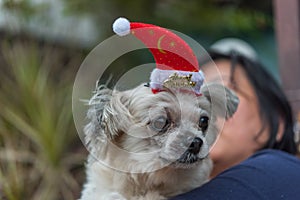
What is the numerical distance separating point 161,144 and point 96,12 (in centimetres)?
302

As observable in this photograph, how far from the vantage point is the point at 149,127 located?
6.26ft

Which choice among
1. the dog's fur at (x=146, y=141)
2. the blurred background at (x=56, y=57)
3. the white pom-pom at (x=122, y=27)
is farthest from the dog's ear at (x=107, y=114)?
the blurred background at (x=56, y=57)

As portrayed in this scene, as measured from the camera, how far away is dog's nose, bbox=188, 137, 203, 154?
189 cm

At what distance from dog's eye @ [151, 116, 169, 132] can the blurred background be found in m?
1.04

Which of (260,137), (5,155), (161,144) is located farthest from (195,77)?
(5,155)

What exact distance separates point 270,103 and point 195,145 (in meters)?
0.98

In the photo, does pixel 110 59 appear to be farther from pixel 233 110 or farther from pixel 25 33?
pixel 25 33

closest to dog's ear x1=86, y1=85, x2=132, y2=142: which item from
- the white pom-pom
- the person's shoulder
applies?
the white pom-pom

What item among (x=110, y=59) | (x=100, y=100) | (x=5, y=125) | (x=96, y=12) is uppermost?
(x=96, y=12)

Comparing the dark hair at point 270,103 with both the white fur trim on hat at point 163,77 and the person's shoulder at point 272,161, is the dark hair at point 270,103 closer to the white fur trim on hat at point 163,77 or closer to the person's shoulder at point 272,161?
the person's shoulder at point 272,161

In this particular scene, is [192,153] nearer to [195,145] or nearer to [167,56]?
[195,145]

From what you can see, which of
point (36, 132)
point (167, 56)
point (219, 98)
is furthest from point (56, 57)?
point (167, 56)

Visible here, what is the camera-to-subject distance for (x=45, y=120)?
11.9 ft

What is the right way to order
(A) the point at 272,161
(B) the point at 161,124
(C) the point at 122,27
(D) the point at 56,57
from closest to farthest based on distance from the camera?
1. (C) the point at 122,27
2. (B) the point at 161,124
3. (A) the point at 272,161
4. (D) the point at 56,57
